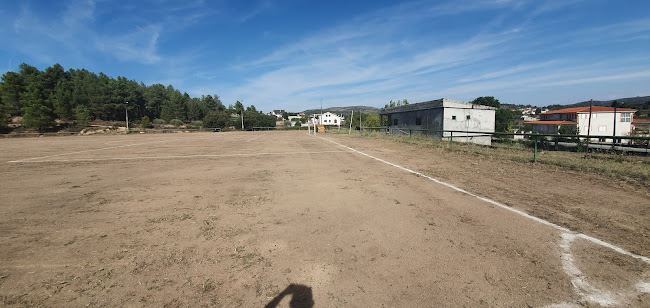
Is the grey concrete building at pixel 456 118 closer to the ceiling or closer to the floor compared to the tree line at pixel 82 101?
closer to the floor

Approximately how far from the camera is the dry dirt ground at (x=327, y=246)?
2574 millimetres

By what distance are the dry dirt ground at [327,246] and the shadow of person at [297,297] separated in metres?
0.01

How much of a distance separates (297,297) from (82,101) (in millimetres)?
91813

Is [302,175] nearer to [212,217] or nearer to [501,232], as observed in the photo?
[212,217]

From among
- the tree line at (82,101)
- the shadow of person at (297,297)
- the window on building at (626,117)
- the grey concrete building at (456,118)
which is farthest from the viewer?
the tree line at (82,101)

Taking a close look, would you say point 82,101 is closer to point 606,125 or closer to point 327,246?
point 327,246

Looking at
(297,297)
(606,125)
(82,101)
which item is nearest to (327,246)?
(297,297)

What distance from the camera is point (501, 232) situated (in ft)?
12.7

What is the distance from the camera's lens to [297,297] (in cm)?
256

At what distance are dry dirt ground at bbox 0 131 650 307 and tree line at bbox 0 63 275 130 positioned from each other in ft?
214

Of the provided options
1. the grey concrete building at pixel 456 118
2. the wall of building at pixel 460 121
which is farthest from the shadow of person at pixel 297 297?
the wall of building at pixel 460 121

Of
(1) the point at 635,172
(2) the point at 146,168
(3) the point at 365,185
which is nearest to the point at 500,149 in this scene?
(1) the point at 635,172

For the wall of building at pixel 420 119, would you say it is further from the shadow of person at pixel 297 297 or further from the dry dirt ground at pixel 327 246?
the shadow of person at pixel 297 297

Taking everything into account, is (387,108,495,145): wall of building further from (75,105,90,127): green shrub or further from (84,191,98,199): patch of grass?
(75,105,90,127): green shrub
